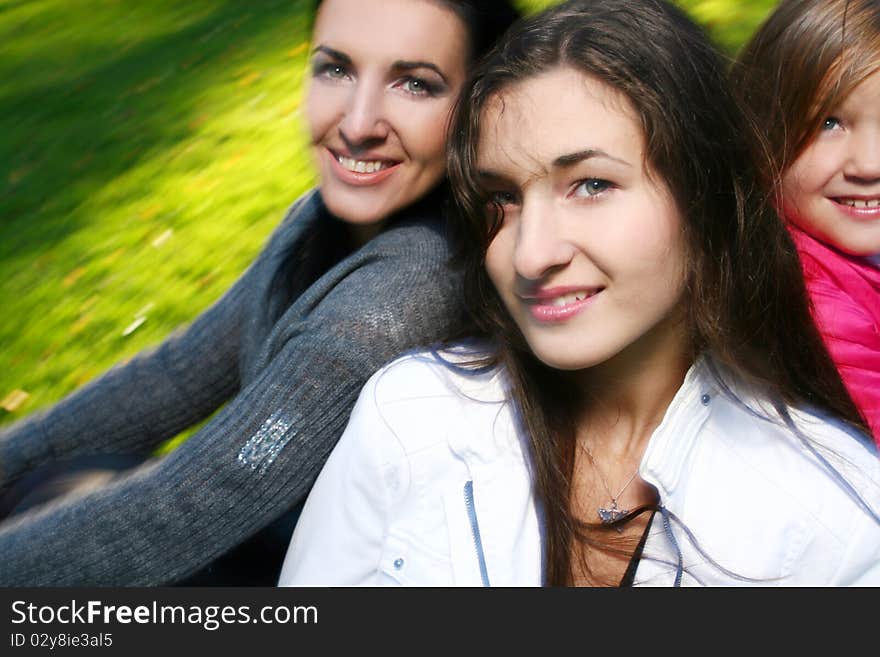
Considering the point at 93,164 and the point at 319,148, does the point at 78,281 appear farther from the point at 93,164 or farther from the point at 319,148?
the point at 319,148

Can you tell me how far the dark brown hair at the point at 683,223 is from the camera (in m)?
1.96

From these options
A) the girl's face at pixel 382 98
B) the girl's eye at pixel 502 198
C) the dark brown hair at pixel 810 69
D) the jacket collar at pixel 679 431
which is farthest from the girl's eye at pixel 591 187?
Answer: the dark brown hair at pixel 810 69

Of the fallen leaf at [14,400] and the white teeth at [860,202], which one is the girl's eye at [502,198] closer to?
the white teeth at [860,202]

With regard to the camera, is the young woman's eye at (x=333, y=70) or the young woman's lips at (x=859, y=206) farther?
the young woman's lips at (x=859, y=206)

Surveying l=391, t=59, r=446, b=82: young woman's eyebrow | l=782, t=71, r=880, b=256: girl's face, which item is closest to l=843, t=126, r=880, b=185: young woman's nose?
l=782, t=71, r=880, b=256: girl's face

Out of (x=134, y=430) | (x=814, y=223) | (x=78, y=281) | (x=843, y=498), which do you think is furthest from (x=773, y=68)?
(x=78, y=281)

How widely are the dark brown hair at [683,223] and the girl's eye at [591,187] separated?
81mm

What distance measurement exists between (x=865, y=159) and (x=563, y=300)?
91cm

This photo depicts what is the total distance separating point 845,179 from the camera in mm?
2521

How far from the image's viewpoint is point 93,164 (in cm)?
535

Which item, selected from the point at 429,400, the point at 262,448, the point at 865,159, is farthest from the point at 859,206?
the point at 262,448

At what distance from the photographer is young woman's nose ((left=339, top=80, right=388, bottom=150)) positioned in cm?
234

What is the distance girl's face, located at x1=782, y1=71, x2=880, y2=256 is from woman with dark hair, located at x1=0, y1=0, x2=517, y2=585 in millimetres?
738

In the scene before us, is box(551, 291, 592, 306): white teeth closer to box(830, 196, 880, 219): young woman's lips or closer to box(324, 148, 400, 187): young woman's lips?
box(324, 148, 400, 187): young woman's lips
